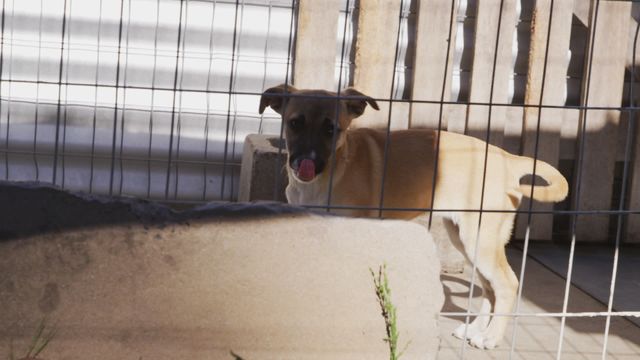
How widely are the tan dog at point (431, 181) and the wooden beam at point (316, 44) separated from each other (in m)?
1.61

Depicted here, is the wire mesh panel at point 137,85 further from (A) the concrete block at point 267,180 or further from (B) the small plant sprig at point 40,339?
(B) the small plant sprig at point 40,339

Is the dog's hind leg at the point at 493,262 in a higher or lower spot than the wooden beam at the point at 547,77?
lower

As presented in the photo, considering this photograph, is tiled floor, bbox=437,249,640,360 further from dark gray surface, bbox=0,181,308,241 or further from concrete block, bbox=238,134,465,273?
dark gray surface, bbox=0,181,308,241

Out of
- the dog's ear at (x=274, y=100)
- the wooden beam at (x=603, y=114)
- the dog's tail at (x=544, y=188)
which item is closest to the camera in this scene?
the dog's ear at (x=274, y=100)

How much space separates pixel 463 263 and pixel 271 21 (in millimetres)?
2237

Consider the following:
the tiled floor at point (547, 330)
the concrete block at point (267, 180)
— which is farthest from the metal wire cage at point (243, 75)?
the tiled floor at point (547, 330)

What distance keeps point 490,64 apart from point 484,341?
2811 millimetres

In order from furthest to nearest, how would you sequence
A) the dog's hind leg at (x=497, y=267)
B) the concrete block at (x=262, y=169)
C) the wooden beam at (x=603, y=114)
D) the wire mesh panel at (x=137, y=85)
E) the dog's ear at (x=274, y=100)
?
the wooden beam at (x=603, y=114), the wire mesh panel at (x=137, y=85), the concrete block at (x=262, y=169), the dog's hind leg at (x=497, y=267), the dog's ear at (x=274, y=100)

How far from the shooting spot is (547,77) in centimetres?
821

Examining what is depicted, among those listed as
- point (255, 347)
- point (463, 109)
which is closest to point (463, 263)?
point (463, 109)

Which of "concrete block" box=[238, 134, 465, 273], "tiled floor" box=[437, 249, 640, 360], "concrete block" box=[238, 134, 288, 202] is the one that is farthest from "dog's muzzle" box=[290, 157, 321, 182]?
"tiled floor" box=[437, 249, 640, 360]

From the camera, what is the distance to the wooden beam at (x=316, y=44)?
7785 millimetres

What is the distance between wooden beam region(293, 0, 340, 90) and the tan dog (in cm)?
161

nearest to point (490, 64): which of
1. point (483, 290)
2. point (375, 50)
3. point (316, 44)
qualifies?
point (375, 50)
